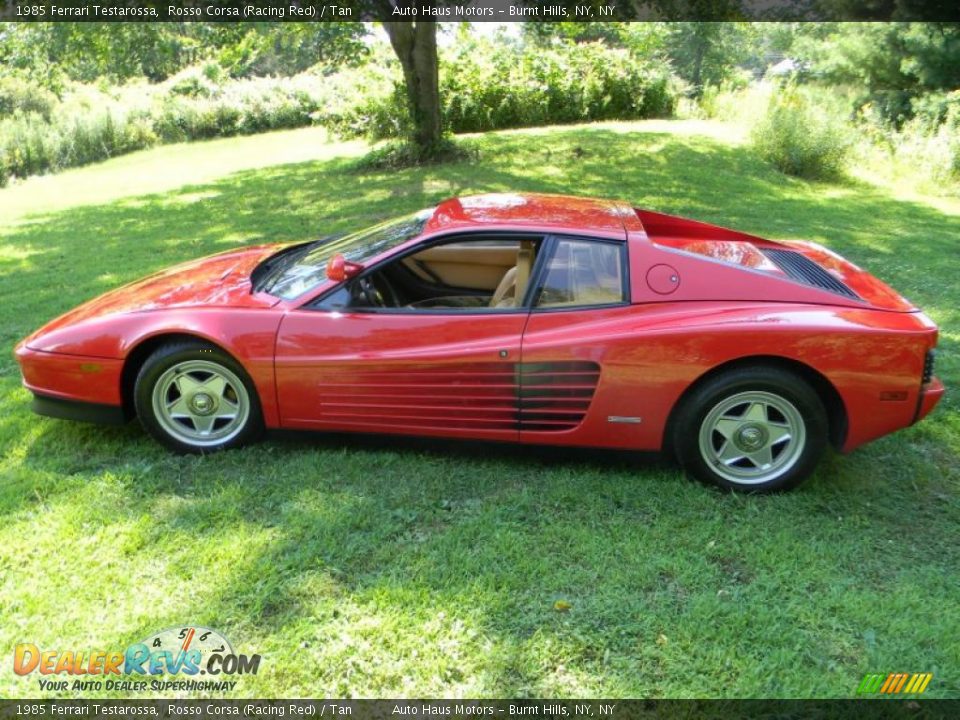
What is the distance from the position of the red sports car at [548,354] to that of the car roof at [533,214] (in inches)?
0.8

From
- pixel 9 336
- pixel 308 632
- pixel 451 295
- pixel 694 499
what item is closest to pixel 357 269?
pixel 451 295

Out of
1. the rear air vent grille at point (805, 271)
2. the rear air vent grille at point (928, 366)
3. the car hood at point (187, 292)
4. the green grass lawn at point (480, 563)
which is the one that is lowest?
the green grass lawn at point (480, 563)

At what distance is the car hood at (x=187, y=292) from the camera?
3762 mm

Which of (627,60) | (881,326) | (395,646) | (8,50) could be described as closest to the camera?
(395,646)

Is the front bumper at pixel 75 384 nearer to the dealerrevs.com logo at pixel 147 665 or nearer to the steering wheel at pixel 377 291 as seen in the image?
the steering wheel at pixel 377 291

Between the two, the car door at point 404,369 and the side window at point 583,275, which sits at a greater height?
the side window at point 583,275

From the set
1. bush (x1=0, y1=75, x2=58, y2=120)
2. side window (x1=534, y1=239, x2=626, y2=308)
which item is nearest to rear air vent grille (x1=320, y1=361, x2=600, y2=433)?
side window (x1=534, y1=239, x2=626, y2=308)

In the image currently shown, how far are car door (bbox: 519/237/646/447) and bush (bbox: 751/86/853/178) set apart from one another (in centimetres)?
1116

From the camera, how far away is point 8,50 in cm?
1580

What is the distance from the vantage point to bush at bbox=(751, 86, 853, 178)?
12883 millimetres

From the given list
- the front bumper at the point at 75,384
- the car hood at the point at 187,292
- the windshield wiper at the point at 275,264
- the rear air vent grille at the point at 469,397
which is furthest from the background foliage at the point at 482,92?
the rear air vent grille at the point at 469,397

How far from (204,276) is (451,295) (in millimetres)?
1437

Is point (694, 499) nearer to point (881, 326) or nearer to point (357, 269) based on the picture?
point (881, 326)

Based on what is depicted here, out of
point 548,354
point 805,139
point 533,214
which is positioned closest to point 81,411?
point 548,354
